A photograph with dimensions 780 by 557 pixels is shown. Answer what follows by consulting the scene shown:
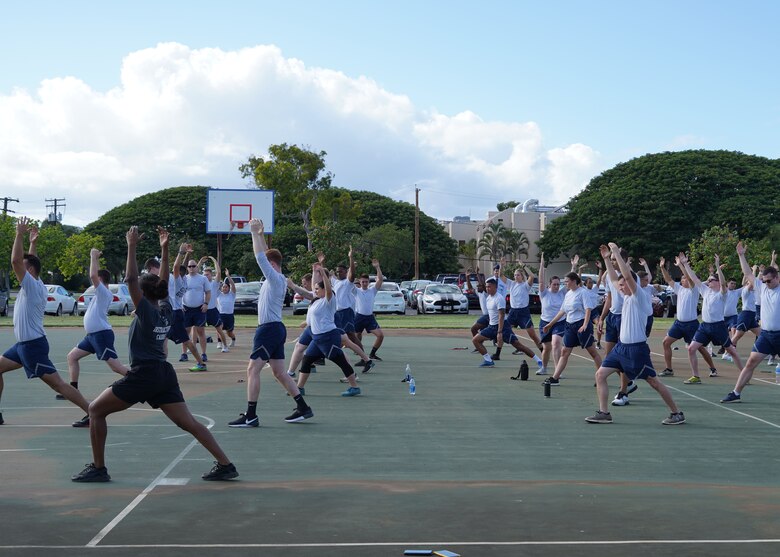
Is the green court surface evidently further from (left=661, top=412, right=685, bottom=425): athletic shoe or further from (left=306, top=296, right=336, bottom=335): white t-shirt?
(left=306, top=296, right=336, bottom=335): white t-shirt

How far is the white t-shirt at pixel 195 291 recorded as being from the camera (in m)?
17.6

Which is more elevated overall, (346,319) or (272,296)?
(272,296)

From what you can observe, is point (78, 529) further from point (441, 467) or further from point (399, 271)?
point (399, 271)

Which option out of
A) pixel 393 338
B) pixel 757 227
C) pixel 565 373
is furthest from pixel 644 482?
pixel 757 227

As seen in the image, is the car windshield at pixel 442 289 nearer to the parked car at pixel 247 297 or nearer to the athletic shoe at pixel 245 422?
the parked car at pixel 247 297

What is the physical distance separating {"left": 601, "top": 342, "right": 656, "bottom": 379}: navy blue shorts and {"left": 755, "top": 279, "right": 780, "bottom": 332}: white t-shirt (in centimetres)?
300

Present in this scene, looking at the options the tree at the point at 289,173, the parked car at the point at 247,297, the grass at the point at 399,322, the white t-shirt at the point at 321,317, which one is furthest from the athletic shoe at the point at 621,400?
the tree at the point at 289,173

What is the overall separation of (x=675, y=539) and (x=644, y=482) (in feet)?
5.89

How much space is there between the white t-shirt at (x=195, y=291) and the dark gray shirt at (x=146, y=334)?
1047 cm

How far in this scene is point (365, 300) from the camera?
18156 mm

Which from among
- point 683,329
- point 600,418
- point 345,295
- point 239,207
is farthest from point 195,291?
point 239,207

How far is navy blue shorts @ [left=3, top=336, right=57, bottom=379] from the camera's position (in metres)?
9.50

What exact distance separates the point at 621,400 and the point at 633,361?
6.14 feet

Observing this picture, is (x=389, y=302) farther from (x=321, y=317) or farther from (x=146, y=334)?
(x=146, y=334)
